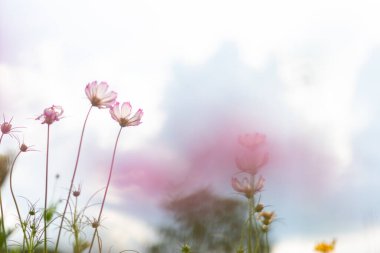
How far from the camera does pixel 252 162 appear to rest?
4.78ft

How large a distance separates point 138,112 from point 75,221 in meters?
0.54

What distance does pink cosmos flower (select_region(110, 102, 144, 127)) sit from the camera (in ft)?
6.43

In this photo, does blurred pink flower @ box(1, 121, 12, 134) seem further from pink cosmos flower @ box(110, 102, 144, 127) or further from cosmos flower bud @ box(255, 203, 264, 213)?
cosmos flower bud @ box(255, 203, 264, 213)

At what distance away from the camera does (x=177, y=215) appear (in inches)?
109

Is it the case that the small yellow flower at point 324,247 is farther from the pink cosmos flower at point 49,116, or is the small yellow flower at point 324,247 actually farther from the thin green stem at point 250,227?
the pink cosmos flower at point 49,116

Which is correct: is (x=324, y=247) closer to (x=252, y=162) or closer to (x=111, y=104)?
(x=252, y=162)

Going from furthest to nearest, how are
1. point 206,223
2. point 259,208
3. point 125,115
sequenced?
1. point 206,223
2. point 125,115
3. point 259,208

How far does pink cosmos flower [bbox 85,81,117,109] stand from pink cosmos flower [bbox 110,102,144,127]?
34 mm

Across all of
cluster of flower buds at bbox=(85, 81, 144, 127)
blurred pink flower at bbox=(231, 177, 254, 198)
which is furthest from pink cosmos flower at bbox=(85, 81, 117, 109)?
blurred pink flower at bbox=(231, 177, 254, 198)

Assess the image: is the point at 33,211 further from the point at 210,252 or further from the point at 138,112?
the point at 210,252

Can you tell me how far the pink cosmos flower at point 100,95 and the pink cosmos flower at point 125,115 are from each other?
3 centimetres

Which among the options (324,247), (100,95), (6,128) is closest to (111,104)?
(100,95)

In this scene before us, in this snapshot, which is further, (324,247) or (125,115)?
(125,115)

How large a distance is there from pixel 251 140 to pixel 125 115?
653 millimetres
